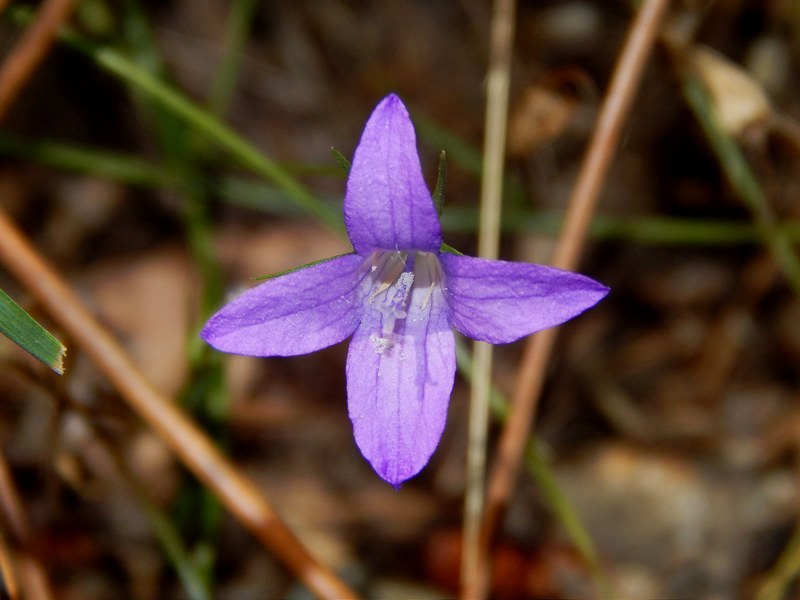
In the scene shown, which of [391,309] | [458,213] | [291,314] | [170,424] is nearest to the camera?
[291,314]

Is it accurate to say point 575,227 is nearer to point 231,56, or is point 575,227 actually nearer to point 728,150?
point 728,150

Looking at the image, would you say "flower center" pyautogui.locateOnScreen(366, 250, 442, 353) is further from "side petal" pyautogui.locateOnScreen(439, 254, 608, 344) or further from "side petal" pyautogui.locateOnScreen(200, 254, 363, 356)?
"side petal" pyautogui.locateOnScreen(439, 254, 608, 344)

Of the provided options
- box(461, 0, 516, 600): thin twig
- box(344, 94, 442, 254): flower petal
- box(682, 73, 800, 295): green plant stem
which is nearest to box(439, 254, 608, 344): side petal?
box(344, 94, 442, 254): flower petal

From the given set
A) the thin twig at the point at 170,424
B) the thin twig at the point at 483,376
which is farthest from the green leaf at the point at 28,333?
the thin twig at the point at 483,376

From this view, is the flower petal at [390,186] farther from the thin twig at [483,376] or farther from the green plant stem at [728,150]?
the green plant stem at [728,150]

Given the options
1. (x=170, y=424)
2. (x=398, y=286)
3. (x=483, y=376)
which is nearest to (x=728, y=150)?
(x=483, y=376)

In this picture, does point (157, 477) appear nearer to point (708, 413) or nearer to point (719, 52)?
point (708, 413)
